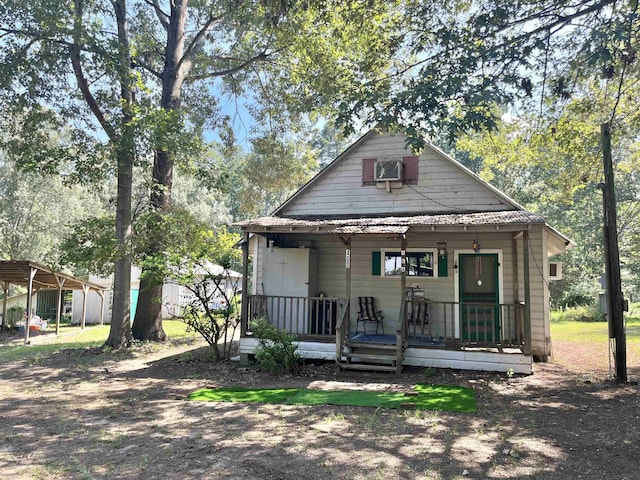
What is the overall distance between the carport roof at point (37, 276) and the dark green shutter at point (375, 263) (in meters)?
9.17

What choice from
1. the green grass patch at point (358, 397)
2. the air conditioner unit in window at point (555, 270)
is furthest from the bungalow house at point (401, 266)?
the green grass patch at point (358, 397)

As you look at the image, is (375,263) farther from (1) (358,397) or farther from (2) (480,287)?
(1) (358,397)

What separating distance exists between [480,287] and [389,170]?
3585 mm

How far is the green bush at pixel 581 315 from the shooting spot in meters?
21.6

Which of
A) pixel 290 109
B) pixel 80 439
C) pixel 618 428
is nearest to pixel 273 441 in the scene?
pixel 80 439

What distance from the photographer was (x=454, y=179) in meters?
11.1

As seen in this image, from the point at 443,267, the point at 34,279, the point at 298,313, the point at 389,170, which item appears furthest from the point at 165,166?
the point at 34,279

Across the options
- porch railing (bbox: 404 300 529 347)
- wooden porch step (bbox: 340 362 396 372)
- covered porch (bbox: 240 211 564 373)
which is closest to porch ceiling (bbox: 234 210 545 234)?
covered porch (bbox: 240 211 564 373)

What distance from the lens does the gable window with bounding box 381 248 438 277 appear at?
10.8 meters

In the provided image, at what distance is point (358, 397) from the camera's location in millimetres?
7125

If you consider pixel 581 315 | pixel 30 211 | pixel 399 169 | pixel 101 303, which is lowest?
pixel 581 315

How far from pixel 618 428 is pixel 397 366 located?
153 inches

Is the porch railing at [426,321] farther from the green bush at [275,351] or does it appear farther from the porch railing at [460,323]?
the green bush at [275,351]

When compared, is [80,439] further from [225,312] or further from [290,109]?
[290,109]
